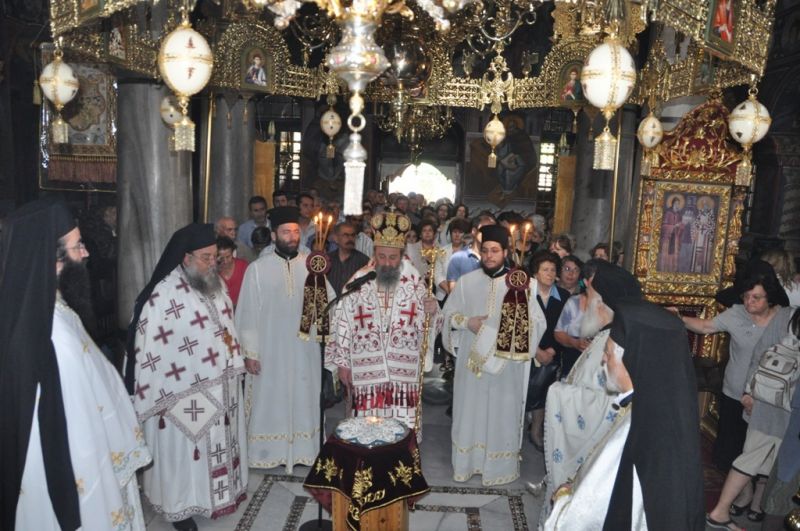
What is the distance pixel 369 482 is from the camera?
145 inches

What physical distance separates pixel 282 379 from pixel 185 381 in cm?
121

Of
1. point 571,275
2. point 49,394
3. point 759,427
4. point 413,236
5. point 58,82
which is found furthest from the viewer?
point 413,236

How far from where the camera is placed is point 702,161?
7172 millimetres

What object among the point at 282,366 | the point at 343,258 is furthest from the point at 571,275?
the point at 282,366

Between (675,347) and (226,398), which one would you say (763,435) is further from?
(226,398)

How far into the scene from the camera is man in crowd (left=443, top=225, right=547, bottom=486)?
17.5ft

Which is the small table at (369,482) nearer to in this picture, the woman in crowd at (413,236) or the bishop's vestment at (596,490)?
the bishop's vestment at (596,490)

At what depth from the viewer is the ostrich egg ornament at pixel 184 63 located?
11.6 ft

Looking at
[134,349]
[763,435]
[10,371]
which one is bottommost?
[763,435]

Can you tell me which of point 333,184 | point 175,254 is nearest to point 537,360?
point 175,254

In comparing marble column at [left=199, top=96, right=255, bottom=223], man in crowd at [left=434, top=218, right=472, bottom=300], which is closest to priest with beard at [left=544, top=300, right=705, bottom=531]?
man in crowd at [left=434, top=218, right=472, bottom=300]

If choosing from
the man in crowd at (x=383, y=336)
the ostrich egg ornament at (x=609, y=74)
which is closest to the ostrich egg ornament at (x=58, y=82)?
the man in crowd at (x=383, y=336)

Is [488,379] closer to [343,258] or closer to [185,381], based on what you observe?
[343,258]

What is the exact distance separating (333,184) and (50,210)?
17021 millimetres
